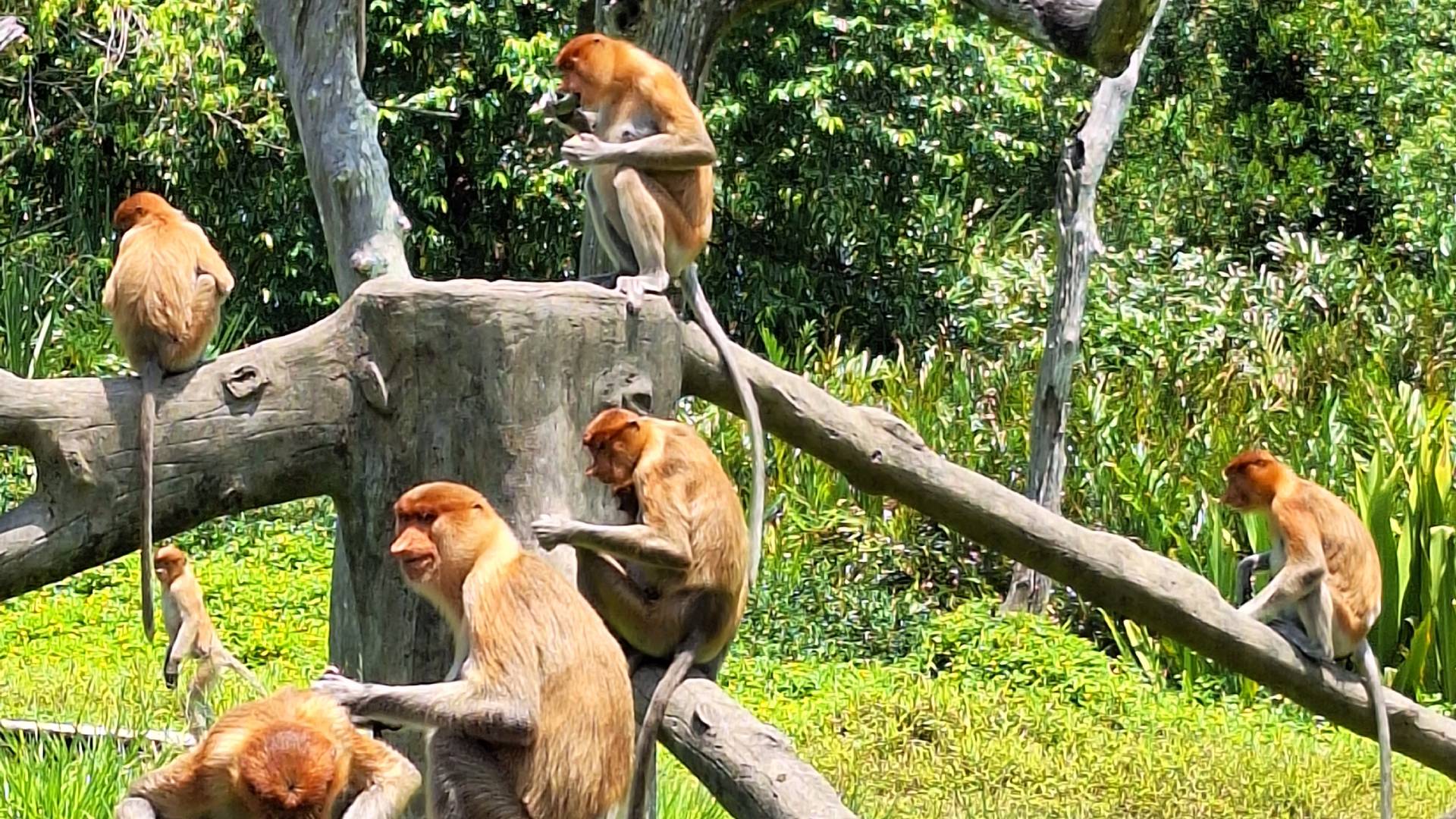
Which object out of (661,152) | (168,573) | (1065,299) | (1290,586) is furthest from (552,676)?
(1065,299)

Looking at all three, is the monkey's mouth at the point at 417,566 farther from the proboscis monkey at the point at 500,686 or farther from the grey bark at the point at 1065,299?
the grey bark at the point at 1065,299

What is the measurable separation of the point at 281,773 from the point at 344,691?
8.8 inches

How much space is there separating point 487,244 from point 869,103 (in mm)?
3045

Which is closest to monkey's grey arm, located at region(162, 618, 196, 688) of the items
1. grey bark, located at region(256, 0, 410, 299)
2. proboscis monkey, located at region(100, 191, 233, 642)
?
grey bark, located at region(256, 0, 410, 299)

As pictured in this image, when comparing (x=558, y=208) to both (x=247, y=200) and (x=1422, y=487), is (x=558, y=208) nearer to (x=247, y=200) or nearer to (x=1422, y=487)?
(x=247, y=200)

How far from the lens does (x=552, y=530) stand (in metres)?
3.15

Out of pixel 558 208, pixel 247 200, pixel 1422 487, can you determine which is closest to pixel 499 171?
pixel 558 208

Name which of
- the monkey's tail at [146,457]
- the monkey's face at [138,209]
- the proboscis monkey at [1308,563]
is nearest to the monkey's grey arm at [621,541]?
the monkey's tail at [146,457]

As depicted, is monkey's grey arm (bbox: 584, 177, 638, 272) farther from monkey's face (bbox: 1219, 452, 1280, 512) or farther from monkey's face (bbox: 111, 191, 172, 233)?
monkey's face (bbox: 1219, 452, 1280, 512)

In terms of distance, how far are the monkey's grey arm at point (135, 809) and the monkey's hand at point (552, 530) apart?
2.61ft

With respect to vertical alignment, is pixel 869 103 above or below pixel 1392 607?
above

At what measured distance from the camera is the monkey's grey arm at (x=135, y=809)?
2.68 meters

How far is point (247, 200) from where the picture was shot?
506 inches

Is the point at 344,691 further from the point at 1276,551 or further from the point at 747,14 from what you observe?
the point at 1276,551
